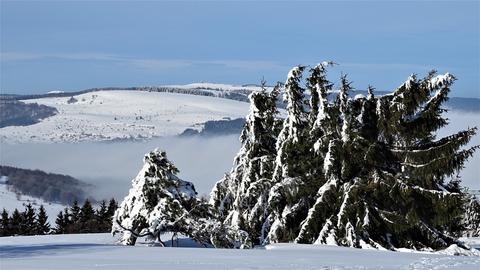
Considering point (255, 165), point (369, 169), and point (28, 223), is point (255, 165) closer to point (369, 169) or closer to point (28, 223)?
point (369, 169)

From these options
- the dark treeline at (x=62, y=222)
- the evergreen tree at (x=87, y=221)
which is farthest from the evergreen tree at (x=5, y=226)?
the evergreen tree at (x=87, y=221)

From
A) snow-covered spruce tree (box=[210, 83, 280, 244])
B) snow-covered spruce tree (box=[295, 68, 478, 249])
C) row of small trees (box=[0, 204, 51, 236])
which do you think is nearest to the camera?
snow-covered spruce tree (box=[295, 68, 478, 249])

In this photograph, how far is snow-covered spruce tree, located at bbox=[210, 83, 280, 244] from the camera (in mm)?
27219

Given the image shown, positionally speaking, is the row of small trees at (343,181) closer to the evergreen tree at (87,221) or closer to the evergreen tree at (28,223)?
the evergreen tree at (87,221)

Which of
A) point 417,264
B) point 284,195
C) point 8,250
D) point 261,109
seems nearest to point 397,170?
point 284,195

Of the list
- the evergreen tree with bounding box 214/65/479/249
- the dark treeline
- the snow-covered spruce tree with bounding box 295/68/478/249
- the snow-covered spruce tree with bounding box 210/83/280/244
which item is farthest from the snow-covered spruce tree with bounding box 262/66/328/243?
the dark treeline

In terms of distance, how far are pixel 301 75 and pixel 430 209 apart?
293 inches

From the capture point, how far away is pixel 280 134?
26516mm

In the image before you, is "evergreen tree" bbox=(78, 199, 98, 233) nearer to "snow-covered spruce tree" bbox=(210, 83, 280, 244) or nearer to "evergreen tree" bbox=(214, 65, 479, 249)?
"snow-covered spruce tree" bbox=(210, 83, 280, 244)

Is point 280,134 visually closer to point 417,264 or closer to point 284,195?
point 284,195

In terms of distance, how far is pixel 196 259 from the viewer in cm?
1570

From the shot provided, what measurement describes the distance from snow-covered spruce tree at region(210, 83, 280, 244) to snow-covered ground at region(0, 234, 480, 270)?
7.42 meters

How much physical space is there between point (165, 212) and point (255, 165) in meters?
5.69

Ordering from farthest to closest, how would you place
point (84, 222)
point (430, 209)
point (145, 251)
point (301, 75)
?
point (84, 222) < point (301, 75) < point (430, 209) < point (145, 251)
